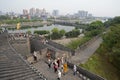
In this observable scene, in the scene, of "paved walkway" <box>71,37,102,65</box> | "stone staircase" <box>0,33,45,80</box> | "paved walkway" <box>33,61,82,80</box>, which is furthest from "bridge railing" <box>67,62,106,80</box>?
"paved walkway" <box>71,37,102,65</box>

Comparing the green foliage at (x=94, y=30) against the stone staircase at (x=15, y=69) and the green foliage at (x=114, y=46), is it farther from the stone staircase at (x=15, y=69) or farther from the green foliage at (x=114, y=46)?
the stone staircase at (x=15, y=69)

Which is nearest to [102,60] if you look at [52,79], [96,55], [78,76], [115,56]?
[96,55]

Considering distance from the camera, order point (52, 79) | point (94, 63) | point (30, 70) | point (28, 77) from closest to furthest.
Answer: point (28, 77), point (30, 70), point (52, 79), point (94, 63)

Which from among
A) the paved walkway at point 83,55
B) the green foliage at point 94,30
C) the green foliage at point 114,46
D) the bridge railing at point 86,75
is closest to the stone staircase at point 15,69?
the bridge railing at point 86,75

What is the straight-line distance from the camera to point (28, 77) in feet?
45.8

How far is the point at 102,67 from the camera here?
25938 millimetres

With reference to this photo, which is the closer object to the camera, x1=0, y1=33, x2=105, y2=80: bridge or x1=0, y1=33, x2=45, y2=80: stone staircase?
x1=0, y1=33, x2=45, y2=80: stone staircase

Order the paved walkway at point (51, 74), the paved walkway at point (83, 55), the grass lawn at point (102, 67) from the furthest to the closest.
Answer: the paved walkway at point (83, 55) < the grass lawn at point (102, 67) < the paved walkway at point (51, 74)

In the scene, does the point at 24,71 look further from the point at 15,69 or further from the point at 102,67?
the point at 102,67

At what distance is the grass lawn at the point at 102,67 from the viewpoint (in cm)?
2388

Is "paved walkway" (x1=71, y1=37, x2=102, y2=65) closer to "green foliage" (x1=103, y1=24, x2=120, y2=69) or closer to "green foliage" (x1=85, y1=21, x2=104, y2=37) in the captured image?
"green foliage" (x1=103, y1=24, x2=120, y2=69)

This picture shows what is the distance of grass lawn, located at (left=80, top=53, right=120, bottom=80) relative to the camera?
78.3 feet

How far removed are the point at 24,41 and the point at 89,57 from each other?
33.3 feet

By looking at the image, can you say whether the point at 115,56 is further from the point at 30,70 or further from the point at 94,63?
the point at 30,70
